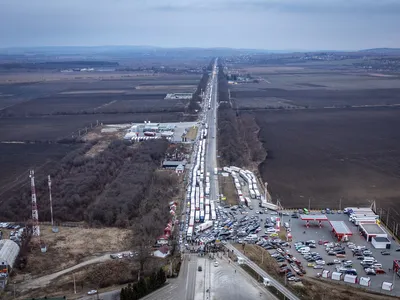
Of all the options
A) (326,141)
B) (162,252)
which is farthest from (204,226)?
(326,141)

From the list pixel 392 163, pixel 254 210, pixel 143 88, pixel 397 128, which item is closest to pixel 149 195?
pixel 254 210

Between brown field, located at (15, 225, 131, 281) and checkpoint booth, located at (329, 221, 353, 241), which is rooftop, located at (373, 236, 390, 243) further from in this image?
brown field, located at (15, 225, 131, 281)

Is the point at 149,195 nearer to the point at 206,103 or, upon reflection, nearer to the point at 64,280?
the point at 64,280

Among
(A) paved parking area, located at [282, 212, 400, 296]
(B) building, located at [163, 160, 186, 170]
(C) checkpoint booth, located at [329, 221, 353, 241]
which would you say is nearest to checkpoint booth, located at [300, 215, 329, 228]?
(A) paved parking area, located at [282, 212, 400, 296]

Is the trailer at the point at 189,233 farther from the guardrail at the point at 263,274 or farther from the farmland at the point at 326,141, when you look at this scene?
the farmland at the point at 326,141

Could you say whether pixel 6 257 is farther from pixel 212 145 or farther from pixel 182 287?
pixel 212 145

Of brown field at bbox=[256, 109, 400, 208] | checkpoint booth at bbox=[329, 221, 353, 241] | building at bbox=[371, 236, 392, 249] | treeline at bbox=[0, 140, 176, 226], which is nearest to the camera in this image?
building at bbox=[371, 236, 392, 249]

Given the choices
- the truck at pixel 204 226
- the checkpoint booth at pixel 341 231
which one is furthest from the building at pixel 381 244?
the truck at pixel 204 226
